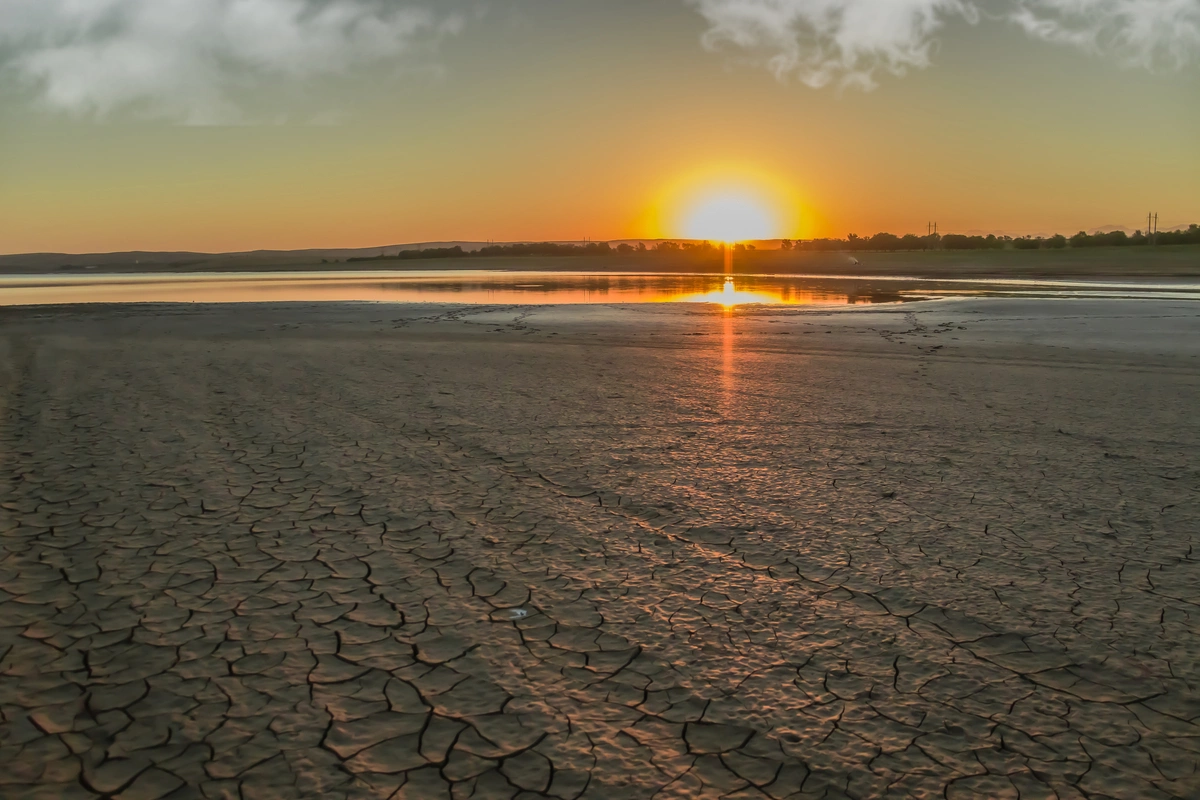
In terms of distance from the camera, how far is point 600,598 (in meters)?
3.39

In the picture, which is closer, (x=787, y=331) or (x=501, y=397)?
(x=501, y=397)

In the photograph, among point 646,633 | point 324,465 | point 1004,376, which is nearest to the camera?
point 646,633

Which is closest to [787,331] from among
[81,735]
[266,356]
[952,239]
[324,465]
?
[266,356]

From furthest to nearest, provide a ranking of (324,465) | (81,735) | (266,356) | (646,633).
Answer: (266,356), (324,465), (646,633), (81,735)

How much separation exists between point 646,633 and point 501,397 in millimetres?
5248

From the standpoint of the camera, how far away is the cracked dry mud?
233 centimetres

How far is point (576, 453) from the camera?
5.83 metres

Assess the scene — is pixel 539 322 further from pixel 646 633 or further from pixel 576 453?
pixel 646 633

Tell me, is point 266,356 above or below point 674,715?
above

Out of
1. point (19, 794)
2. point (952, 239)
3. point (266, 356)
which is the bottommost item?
point (19, 794)

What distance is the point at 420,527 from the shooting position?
429 centimetres

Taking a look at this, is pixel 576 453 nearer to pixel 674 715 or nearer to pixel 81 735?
pixel 674 715

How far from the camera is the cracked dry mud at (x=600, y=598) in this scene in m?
2.33

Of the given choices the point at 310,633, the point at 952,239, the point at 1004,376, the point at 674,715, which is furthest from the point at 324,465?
the point at 952,239
